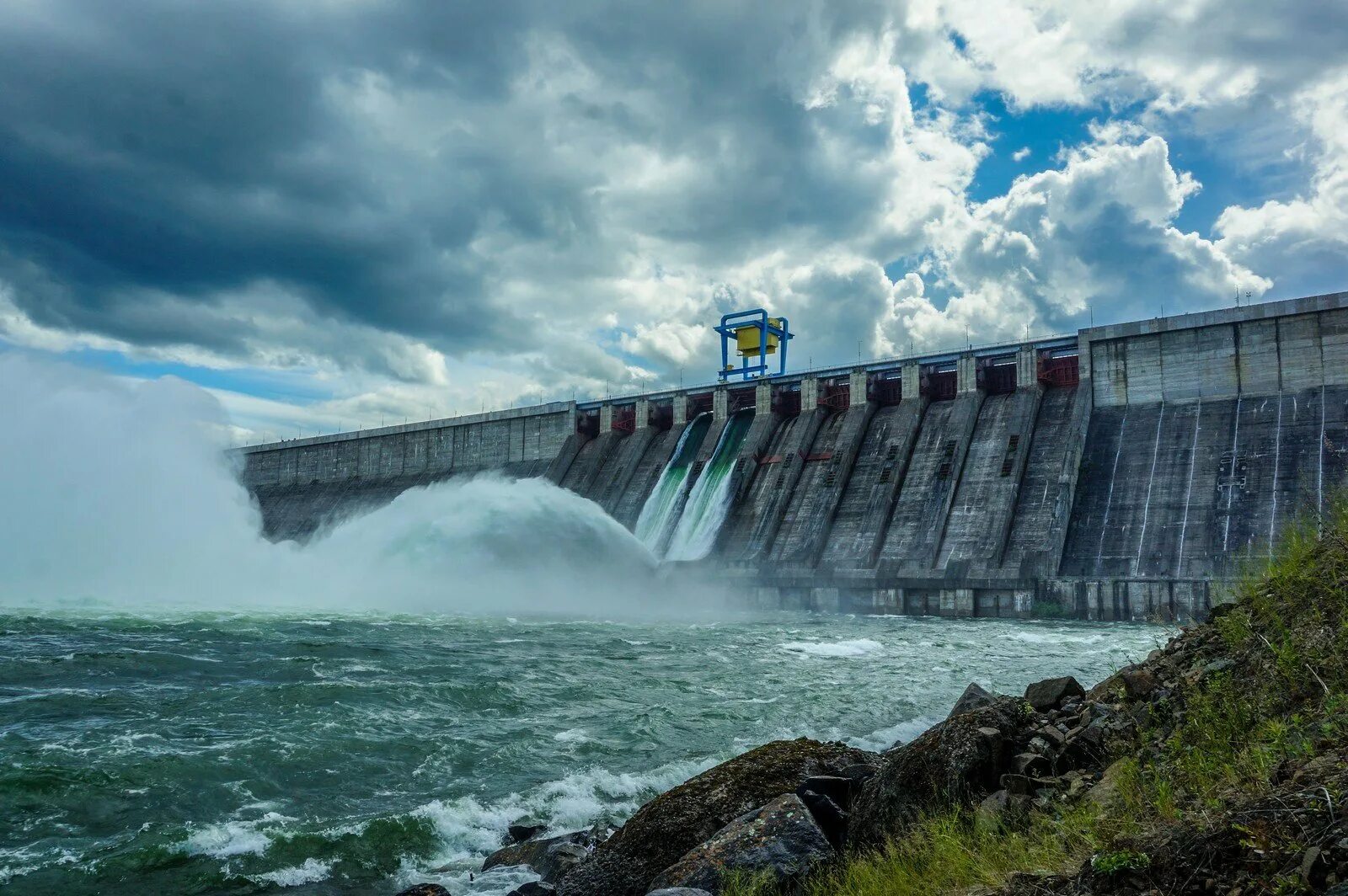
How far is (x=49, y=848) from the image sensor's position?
7.78 m

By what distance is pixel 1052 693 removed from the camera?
26.8ft

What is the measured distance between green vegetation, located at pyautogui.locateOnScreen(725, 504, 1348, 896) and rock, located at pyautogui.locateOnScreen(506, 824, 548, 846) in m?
3.63

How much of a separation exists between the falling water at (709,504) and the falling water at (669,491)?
2.42 feet

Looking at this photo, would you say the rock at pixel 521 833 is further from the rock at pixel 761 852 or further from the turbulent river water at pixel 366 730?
the rock at pixel 761 852

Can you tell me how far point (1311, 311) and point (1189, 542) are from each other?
34.1 ft

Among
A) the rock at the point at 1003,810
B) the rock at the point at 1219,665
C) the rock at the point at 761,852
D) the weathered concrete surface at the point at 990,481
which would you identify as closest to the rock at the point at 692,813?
the rock at the point at 761,852

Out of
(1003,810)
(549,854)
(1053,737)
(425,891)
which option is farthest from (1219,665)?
(425,891)

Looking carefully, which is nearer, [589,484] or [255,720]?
[255,720]

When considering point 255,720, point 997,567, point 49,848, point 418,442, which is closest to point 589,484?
point 418,442

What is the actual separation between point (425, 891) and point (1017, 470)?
32592mm

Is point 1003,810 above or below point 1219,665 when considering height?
below

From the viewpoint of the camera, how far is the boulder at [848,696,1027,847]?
6.23m

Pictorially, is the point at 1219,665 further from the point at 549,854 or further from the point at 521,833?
the point at 521,833

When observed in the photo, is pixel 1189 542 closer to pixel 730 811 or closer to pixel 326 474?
pixel 730 811
